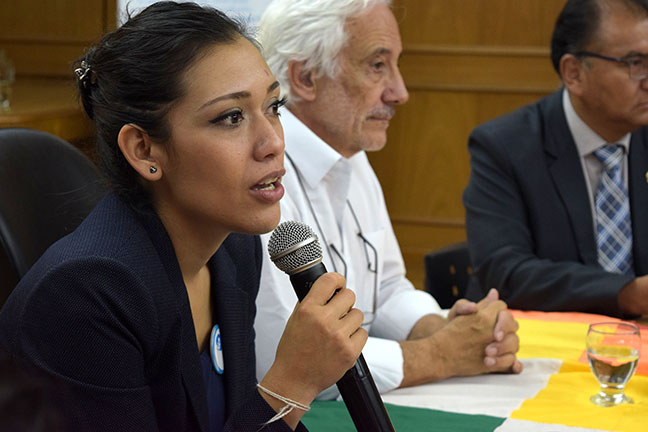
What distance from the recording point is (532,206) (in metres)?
2.32

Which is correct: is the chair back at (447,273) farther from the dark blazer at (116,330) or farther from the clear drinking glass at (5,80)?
the clear drinking glass at (5,80)

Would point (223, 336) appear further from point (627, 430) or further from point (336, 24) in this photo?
point (336, 24)

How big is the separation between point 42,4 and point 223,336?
450 centimetres

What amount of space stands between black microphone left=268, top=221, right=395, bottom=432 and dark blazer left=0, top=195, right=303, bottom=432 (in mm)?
129

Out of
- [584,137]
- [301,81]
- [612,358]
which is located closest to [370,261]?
[301,81]

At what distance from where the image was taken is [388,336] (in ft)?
6.33

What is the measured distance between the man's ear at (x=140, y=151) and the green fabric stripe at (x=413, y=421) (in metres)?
0.47

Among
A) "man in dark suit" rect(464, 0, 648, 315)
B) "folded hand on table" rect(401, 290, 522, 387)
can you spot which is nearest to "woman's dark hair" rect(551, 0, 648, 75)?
"man in dark suit" rect(464, 0, 648, 315)

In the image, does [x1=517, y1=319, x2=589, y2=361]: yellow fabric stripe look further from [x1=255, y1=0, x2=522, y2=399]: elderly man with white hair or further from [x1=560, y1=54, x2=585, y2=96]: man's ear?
[x1=560, y1=54, x2=585, y2=96]: man's ear

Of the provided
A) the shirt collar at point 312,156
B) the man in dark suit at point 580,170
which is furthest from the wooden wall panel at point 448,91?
the shirt collar at point 312,156

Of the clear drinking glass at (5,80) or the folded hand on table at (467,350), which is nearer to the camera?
the folded hand on table at (467,350)

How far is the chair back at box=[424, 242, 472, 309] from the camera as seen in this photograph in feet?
7.57

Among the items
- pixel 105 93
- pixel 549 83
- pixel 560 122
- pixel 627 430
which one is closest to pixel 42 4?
pixel 549 83

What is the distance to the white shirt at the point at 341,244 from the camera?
1.59 meters
